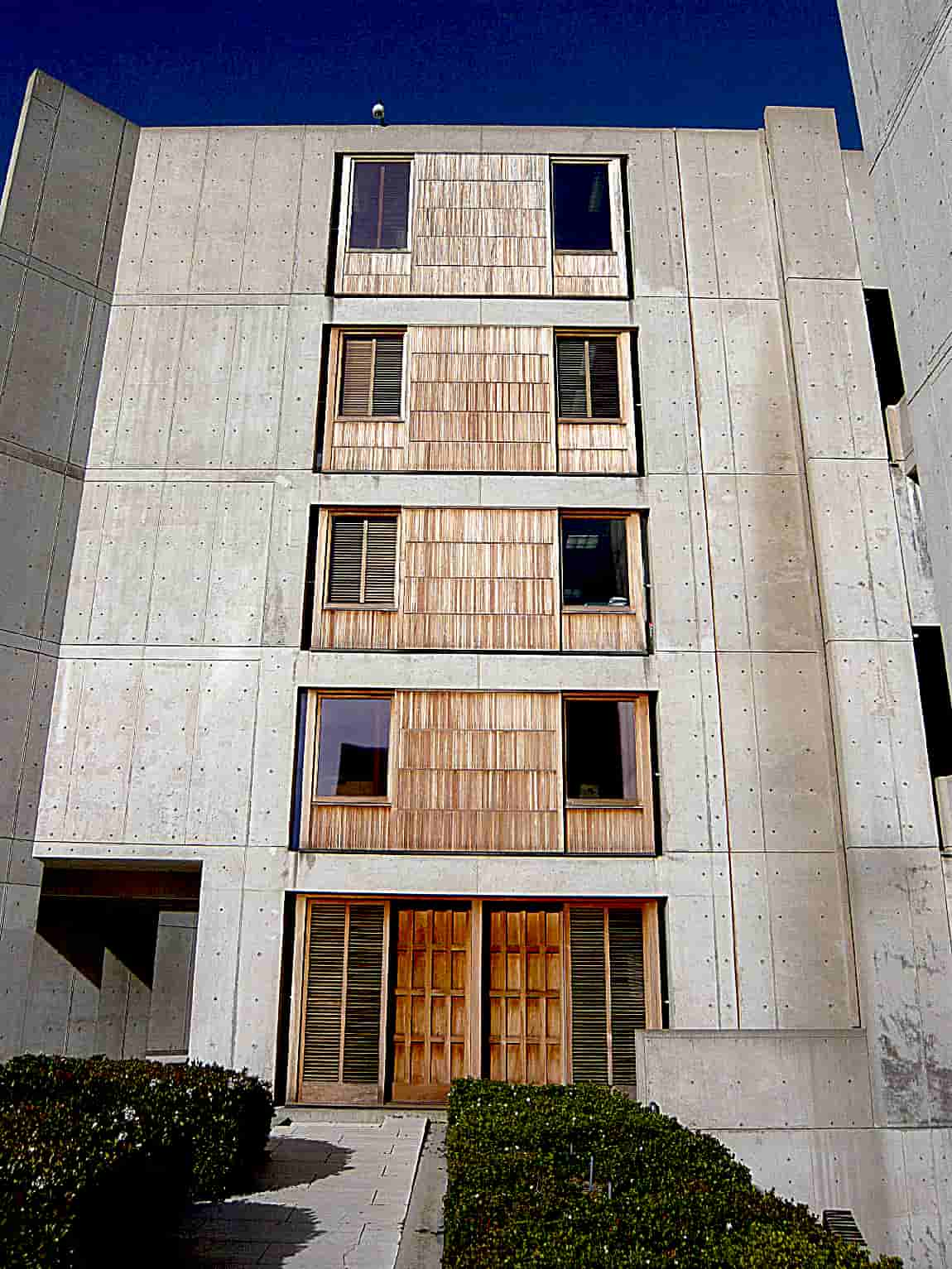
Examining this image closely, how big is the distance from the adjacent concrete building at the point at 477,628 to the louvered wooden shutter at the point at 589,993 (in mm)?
A: 50

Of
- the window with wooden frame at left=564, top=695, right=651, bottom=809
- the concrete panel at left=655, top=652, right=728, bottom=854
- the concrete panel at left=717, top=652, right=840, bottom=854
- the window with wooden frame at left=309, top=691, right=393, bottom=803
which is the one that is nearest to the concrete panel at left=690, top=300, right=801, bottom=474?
the concrete panel at left=717, top=652, right=840, bottom=854

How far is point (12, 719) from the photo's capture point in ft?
50.2

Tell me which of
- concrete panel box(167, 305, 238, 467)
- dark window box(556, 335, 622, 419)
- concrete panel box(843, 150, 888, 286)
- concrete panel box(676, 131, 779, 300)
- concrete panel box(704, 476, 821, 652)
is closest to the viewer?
concrete panel box(704, 476, 821, 652)

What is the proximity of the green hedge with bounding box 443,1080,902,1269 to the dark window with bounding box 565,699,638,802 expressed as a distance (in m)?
6.59

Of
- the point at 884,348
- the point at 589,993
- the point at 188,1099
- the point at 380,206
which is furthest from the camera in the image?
the point at 380,206

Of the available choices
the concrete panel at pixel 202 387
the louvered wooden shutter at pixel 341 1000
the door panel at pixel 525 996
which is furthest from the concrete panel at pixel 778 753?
the concrete panel at pixel 202 387

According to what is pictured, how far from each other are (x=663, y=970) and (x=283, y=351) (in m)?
11.5

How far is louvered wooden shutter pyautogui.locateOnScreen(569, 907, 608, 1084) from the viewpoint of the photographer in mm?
14562

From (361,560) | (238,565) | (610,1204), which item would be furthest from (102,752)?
(610,1204)

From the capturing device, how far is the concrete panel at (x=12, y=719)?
15047 millimetres

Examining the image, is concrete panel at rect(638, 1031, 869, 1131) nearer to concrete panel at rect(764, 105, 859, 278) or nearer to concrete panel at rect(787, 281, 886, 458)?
concrete panel at rect(787, 281, 886, 458)

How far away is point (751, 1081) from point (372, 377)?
39.8ft

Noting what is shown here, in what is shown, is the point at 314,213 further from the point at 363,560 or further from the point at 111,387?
the point at 363,560

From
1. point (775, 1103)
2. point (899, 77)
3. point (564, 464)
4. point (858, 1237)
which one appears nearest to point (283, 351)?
point (564, 464)
